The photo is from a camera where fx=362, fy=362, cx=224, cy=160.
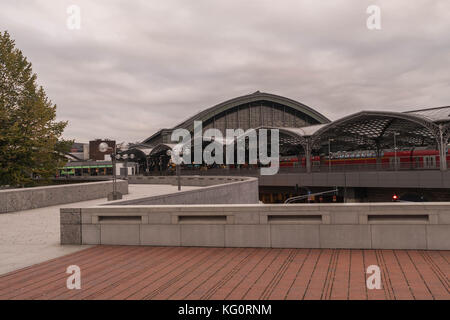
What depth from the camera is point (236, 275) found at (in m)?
5.97

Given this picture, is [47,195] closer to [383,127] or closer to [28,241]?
[28,241]

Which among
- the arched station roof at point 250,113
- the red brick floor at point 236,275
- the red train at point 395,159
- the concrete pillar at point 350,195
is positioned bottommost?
the concrete pillar at point 350,195

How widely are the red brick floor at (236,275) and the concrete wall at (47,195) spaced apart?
10248 mm

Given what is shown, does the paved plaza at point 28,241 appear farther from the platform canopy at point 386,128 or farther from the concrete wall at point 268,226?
the platform canopy at point 386,128

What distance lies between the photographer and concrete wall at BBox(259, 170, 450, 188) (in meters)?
33.7

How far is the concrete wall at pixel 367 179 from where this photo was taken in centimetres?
3372

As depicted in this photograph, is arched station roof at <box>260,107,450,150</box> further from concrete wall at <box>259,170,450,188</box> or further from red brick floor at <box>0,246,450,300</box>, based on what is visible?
red brick floor at <box>0,246,450,300</box>

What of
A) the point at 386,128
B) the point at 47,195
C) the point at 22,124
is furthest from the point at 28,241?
the point at 386,128

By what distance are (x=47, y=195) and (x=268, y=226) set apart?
46.3 ft

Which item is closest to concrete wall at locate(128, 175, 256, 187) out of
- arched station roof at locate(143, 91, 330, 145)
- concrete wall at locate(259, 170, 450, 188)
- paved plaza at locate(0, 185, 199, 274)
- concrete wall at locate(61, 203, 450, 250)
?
concrete wall at locate(259, 170, 450, 188)

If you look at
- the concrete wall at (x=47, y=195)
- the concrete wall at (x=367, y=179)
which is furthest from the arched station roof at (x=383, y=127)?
the concrete wall at (x=47, y=195)
